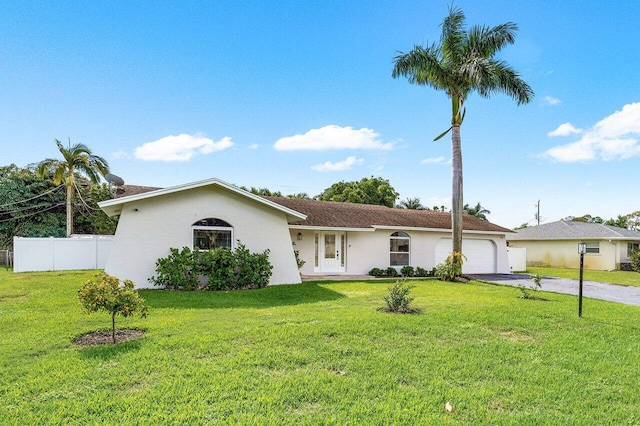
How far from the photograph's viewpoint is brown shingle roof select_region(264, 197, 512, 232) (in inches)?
697

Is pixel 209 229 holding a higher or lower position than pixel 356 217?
lower

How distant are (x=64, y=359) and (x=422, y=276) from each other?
16.7 m

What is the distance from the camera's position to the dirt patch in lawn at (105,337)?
6017 mm

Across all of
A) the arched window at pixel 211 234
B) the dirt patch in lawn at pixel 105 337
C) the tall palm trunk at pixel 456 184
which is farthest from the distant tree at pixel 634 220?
the dirt patch in lawn at pixel 105 337

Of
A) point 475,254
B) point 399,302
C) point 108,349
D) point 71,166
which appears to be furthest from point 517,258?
point 71,166

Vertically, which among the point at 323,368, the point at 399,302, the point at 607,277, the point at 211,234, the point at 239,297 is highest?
the point at 211,234

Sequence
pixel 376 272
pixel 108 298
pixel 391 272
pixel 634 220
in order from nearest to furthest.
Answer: pixel 108 298 < pixel 376 272 < pixel 391 272 < pixel 634 220

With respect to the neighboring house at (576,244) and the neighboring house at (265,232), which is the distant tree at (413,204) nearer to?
the neighboring house at (576,244)

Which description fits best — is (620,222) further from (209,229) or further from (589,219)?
(209,229)

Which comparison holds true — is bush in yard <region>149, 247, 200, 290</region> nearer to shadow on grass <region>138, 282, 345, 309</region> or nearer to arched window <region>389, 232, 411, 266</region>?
shadow on grass <region>138, 282, 345, 309</region>

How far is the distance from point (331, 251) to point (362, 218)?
100 inches

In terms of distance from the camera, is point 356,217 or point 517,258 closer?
point 356,217

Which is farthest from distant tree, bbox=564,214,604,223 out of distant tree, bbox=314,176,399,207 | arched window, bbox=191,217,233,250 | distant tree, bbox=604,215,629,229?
arched window, bbox=191,217,233,250

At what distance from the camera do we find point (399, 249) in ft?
64.4
